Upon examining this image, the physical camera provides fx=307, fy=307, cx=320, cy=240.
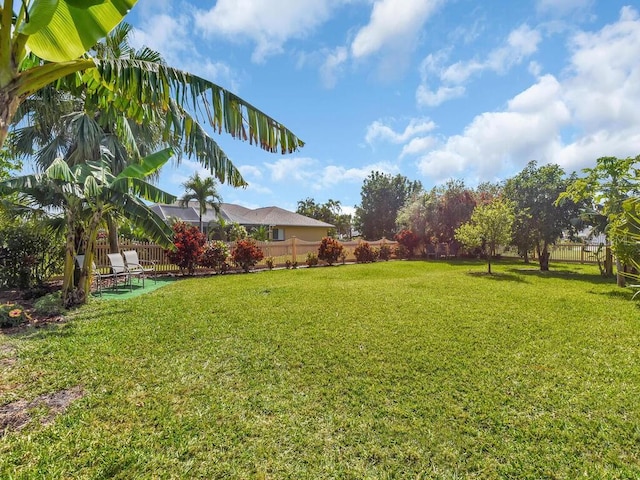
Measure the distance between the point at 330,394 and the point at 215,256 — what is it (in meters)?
10.9

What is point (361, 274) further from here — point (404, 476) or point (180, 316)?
point (404, 476)

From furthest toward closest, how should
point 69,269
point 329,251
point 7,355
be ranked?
1. point 329,251
2. point 69,269
3. point 7,355

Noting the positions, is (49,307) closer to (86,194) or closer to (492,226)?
(86,194)

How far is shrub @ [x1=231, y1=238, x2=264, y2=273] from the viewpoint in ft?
46.0

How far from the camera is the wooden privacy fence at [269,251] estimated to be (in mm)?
11961

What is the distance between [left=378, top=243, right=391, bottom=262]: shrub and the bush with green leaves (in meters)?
16.7

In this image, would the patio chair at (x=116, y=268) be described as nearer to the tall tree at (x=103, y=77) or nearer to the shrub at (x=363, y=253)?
the tall tree at (x=103, y=77)

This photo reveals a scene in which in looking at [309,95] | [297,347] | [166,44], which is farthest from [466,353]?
[309,95]

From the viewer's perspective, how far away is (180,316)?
21.0 ft

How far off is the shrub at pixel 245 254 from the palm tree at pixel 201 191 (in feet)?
43.5

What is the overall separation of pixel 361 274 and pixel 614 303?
816 centimetres

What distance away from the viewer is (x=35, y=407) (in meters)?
3.20

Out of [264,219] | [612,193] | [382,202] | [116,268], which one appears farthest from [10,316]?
[382,202]

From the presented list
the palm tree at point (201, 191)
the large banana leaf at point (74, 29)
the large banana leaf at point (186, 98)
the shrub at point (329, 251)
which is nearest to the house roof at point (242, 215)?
the palm tree at point (201, 191)
